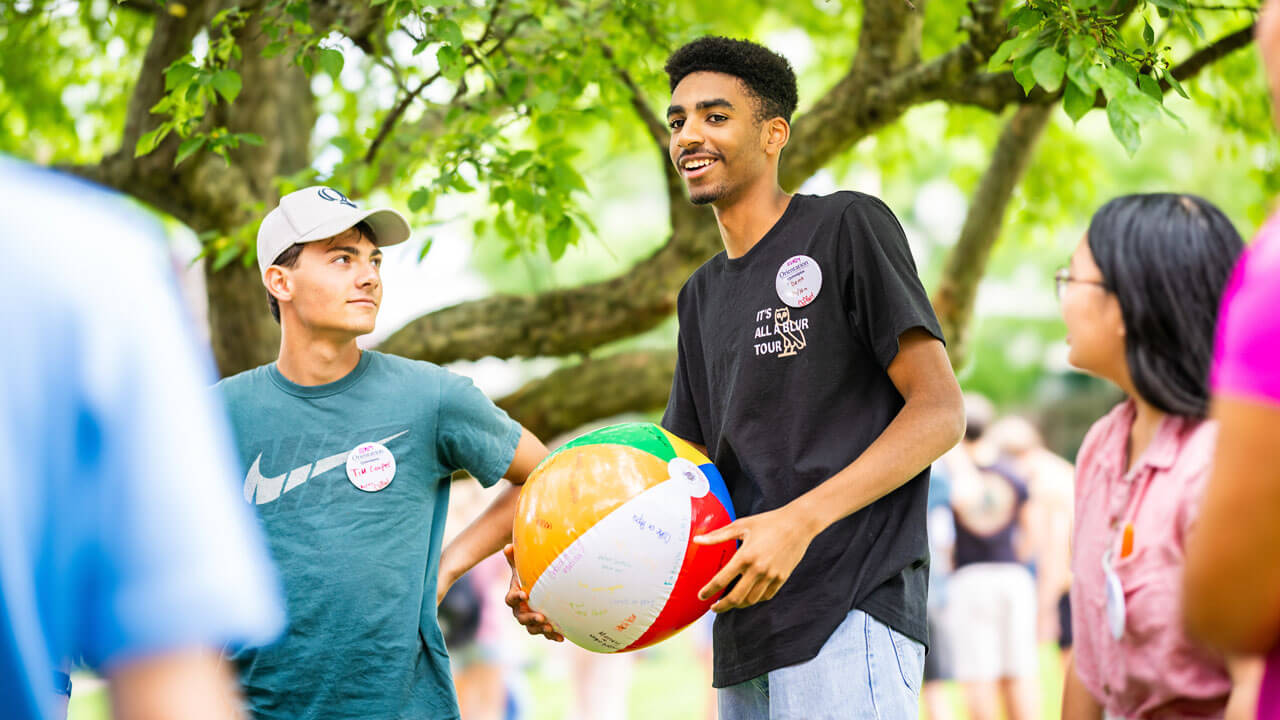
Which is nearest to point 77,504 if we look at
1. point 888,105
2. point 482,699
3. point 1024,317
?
point 888,105

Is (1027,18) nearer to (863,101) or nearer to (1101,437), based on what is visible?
(1101,437)

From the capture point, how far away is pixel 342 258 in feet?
11.6

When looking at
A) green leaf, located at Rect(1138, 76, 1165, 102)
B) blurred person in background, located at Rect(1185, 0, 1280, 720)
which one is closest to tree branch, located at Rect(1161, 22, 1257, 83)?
green leaf, located at Rect(1138, 76, 1165, 102)

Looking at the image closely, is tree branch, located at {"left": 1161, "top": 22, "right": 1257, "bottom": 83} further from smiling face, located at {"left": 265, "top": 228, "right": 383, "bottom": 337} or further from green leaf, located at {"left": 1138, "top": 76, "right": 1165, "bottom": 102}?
smiling face, located at {"left": 265, "top": 228, "right": 383, "bottom": 337}

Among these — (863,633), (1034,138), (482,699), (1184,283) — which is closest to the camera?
(1184,283)

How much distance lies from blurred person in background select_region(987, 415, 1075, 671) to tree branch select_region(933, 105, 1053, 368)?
5.67ft

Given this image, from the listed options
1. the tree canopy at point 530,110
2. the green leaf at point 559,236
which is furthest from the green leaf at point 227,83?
the green leaf at point 559,236

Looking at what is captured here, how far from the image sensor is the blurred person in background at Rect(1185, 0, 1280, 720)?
126cm

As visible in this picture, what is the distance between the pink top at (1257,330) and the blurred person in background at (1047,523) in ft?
21.5

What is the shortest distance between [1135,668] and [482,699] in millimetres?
7159

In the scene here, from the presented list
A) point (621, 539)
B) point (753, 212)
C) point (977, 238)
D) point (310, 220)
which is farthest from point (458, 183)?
point (977, 238)

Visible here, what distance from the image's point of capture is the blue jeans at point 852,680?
8.82 feet

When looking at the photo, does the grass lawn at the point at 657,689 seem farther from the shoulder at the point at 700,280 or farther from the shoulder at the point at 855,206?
the shoulder at the point at 855,206

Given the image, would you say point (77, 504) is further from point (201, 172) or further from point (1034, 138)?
point (1034, 138)
